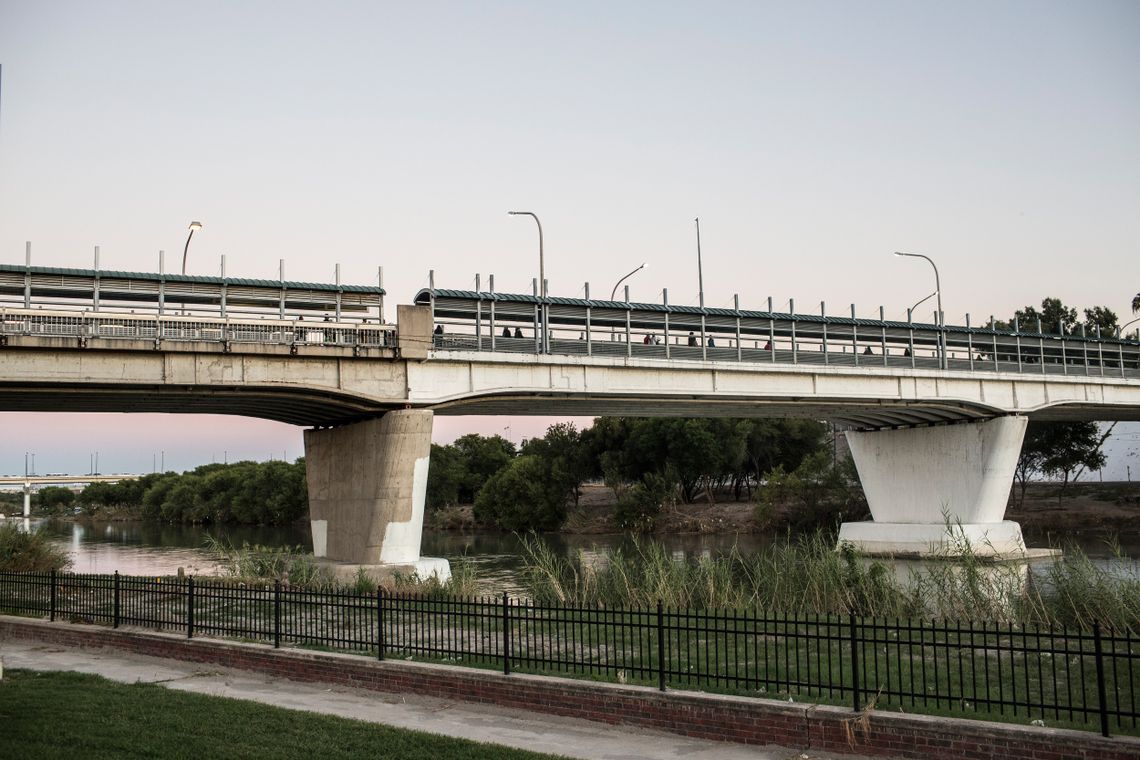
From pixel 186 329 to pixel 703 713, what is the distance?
23.9 metres

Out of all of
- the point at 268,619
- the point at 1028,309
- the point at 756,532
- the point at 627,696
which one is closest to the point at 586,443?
the point at 756,532

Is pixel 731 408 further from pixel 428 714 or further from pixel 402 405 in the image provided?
pixel 428 714

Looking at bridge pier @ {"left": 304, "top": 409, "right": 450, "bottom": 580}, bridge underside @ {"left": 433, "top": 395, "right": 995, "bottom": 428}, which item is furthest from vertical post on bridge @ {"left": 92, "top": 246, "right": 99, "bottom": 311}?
bridge underside @ {"left": 433, "top": 395, "right": 995, "bottom": 428}

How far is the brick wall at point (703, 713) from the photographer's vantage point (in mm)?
10117

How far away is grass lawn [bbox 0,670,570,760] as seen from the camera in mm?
10508

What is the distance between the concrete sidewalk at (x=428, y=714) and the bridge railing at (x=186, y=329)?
14293 mm

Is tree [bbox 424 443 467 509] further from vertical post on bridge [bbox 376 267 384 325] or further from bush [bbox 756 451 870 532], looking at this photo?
vertical post on bridge [bbox 376 267 384 325]

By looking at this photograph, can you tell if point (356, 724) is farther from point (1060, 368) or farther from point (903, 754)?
point (1060, 368)

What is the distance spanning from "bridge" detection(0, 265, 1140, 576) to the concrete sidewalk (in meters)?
→ 14.6

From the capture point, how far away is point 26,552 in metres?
29.7

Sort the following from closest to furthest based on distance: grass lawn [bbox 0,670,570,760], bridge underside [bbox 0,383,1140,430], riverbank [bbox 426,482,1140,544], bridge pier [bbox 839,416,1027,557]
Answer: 1. grass lawn [bbox 0,670,570,760]
2. bridge underside [bbox 0,383,1140,430]
3. bridge pier [bbox 839,416,1027,557]
4. riverbank [bbox 426,482,1140,544]

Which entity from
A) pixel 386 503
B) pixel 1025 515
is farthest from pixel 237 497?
pixel 386 503

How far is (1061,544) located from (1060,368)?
43.6 feet

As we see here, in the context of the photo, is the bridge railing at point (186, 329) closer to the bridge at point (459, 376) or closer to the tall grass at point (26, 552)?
the bridge at point (459, 376)
